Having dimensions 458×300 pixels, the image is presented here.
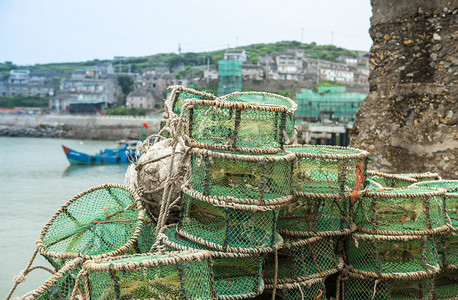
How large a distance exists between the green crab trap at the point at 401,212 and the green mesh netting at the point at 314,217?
0.13m

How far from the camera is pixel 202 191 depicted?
2582 mm

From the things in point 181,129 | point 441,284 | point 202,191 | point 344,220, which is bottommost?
point 441,284

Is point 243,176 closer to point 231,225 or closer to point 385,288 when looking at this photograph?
point 231,225

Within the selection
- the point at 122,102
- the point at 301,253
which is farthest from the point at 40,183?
the point at 122,102

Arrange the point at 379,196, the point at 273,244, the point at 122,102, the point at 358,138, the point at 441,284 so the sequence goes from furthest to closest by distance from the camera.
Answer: the point at 122,102, the point at 358,138, the point at 441,284, the point at 379,196, the point at 273,244

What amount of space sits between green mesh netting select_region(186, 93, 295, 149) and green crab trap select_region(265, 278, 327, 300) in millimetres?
838

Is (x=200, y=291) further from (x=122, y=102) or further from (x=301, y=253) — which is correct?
(x=122, y=102)

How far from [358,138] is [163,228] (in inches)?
114

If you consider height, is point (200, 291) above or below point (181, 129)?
below

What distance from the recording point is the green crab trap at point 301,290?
2713 mm

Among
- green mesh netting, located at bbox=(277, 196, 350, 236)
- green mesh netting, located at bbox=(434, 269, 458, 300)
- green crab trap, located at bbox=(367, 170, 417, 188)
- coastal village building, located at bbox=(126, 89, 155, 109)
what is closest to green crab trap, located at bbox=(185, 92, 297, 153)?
green mesh netting, located at bbox=(277, 196, 350, 236)

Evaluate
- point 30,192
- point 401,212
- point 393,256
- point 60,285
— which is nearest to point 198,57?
point 30,192

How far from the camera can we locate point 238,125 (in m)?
2.56

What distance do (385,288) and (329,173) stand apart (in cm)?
81
